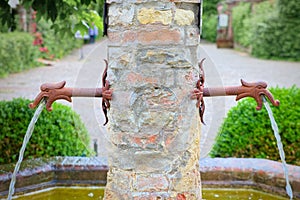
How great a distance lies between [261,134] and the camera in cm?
473

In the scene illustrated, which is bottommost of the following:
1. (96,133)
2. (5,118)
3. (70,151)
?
(96,133)

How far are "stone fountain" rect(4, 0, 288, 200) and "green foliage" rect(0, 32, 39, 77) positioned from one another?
1060 centimetres

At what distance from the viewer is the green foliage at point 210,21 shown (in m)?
28.2

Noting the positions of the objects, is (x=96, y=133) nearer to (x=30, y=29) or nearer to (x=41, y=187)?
(x=41, y=187)

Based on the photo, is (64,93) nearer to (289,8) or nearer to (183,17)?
(183,17)

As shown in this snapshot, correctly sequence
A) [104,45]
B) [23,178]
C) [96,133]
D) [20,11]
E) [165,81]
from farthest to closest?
1. [20,11]
2. [96,133]
3. [23,178]
4. [104,45]
5. [165,81]

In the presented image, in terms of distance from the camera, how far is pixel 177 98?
2.73 meters

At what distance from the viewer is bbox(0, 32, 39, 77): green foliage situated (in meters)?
13.1

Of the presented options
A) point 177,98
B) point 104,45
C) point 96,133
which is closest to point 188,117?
point 177,98

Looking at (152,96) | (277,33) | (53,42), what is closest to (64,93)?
(152,96)

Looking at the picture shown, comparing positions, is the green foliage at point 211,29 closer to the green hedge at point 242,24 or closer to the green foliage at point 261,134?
the green hedge at point 242,24

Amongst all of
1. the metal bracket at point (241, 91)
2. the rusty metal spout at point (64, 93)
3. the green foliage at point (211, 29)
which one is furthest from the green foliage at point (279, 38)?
the rusty metal spout at point (64, 93)

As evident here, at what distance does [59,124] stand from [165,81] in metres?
2.26

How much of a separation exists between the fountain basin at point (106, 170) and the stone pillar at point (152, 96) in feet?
4.02
